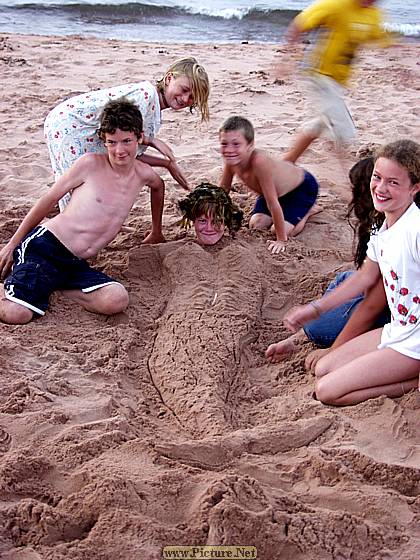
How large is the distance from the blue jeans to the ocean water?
738 centimetres

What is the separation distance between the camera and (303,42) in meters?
9.38

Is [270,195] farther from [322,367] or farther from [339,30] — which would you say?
[322,367]

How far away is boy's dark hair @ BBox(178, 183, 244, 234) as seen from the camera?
4184 mm

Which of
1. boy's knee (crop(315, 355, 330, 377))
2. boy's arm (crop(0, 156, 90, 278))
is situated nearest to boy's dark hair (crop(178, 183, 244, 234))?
boy's arm (crop(0, 156, 90, 278))

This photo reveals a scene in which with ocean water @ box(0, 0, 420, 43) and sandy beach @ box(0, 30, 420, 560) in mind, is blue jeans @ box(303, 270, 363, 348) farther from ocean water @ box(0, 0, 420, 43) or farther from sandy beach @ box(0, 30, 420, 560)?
ocean water @ box(0, 0, 420, 43)

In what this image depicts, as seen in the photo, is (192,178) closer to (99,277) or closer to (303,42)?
(99,277)

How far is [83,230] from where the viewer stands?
3955 mm

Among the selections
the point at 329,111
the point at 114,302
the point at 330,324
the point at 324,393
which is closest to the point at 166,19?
the point at 329,111

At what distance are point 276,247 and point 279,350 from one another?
1112 millimetres

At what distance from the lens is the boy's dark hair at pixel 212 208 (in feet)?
13.7

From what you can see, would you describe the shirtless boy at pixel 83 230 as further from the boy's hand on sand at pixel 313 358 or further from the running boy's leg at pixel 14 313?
the boy's hand on sand at pixel 313 358

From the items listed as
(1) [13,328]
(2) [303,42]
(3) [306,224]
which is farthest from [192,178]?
(2) [303,42]

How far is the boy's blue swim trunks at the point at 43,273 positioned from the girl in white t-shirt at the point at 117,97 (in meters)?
0.50

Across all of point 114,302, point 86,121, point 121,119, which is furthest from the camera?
point 86,121
